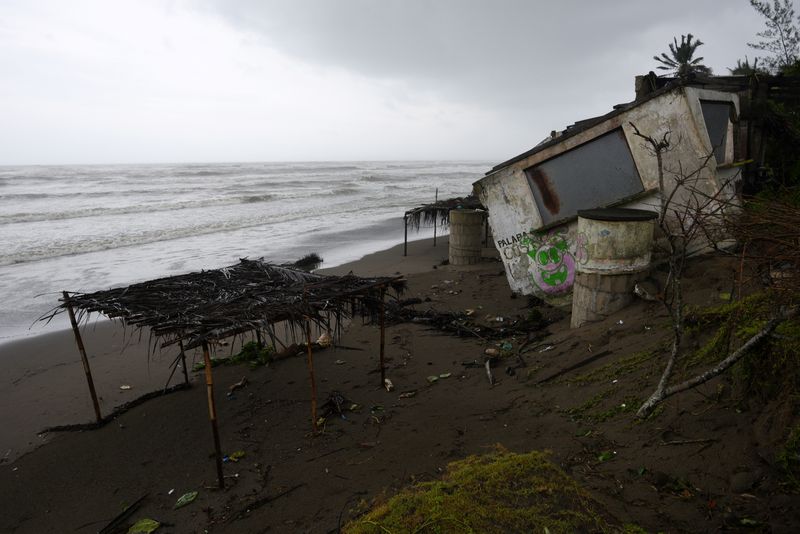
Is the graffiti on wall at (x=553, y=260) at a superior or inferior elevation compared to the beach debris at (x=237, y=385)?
superior

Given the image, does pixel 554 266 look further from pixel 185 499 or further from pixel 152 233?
pixel 152 233

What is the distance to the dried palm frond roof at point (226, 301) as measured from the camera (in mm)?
5270

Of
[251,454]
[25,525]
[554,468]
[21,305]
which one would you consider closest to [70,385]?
[25,525]

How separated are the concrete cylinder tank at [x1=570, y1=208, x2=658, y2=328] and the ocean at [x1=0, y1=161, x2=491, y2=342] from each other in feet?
34.9

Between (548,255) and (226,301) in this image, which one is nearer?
(226,301)

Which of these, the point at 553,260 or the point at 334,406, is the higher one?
the point at 553,260

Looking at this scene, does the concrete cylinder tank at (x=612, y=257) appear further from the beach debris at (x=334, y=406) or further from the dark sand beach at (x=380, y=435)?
the beach debris at (x=334, y=406)

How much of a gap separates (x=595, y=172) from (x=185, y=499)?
8.29 metres

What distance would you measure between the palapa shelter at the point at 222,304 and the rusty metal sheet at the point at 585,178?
4.14m

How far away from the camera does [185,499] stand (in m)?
5.07

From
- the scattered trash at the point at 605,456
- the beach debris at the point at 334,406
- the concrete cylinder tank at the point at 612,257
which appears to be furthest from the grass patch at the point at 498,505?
the concrete cylinder tank at the point at 612,257

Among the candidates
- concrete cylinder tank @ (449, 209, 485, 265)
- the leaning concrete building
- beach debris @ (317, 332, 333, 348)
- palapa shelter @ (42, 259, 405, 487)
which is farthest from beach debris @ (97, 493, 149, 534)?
concrete cylinder tank @ (449, 209, 485, 265)

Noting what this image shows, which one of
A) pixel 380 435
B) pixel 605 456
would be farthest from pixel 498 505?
pixel 380 435

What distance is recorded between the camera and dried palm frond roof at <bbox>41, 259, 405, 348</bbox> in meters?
5.27
